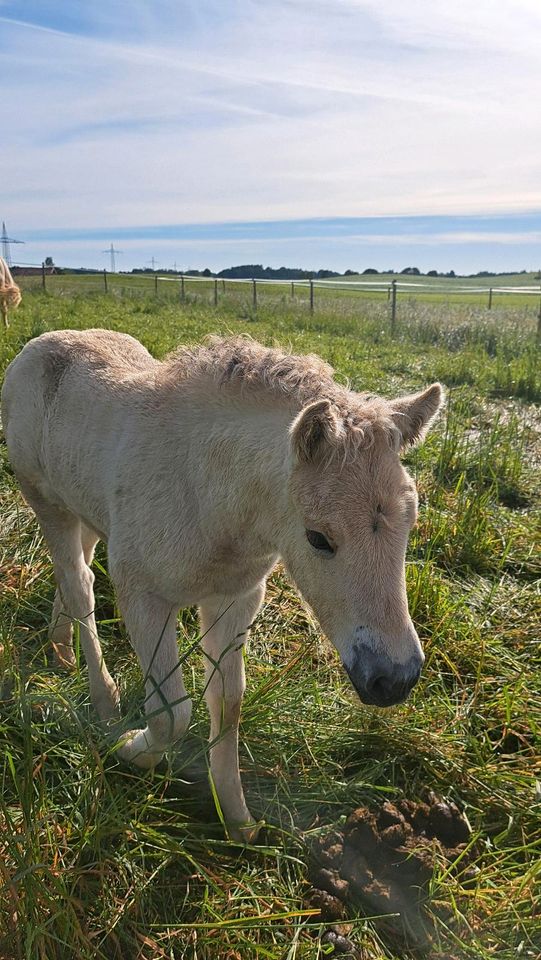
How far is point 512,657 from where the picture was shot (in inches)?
151

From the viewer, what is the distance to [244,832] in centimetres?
286

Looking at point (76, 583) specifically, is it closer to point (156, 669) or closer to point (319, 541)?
point (156, 669)

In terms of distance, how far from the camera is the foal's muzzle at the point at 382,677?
206cm

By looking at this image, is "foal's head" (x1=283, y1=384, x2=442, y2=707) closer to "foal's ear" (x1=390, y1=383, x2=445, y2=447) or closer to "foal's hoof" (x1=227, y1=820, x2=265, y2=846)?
"foal's ear" (x1=390, y1=383, x2=445, y2=447)

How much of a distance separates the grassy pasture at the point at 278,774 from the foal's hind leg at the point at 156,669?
140 millimetres

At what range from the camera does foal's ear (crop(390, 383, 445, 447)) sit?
8.38 feet

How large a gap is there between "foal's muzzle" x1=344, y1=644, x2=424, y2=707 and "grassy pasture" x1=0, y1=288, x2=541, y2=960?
0.87m

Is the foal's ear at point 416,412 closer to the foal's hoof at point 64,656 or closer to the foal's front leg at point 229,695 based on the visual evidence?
the foal's front leg at point 229,695

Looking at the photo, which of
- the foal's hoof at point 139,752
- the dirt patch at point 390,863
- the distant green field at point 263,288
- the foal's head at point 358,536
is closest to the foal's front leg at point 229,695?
the foal's hoof at point 139,752

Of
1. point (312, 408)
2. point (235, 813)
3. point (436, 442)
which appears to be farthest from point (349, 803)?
point (436, 442)

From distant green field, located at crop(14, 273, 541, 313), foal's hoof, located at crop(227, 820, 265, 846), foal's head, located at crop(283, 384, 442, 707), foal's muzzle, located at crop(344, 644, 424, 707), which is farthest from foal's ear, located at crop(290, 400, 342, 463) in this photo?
distant green field, located at crop(14, 273, 541, 313)

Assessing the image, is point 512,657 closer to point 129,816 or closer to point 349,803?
point 349,803

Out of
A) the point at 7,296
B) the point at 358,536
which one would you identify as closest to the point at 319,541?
the point at 358,536

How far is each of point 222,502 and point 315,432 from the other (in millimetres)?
625
